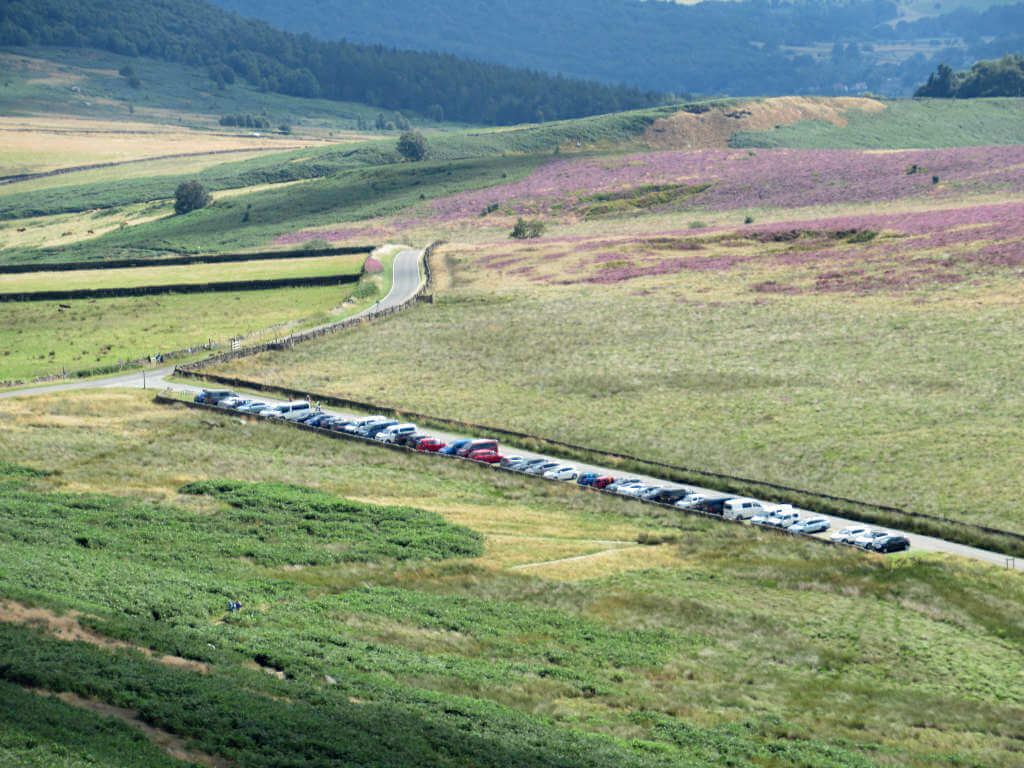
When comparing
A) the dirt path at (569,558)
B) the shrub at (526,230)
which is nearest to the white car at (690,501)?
the dirt path at (569,558)

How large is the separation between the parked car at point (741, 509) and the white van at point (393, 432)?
20564 mm

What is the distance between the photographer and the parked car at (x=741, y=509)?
49.0 meters

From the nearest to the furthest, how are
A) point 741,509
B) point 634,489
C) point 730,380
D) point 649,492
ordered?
point 741,509 → point 649,492 → point 634,489 → point 730,380

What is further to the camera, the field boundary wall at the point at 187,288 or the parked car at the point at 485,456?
the field boundary wall at the point at 187,288

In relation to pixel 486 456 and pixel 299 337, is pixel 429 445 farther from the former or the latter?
pixel 299 337

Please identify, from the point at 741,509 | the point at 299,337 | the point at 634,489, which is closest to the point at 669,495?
the point at 634,489

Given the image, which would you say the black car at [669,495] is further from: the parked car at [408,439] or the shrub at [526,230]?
the shrub at [526,230]

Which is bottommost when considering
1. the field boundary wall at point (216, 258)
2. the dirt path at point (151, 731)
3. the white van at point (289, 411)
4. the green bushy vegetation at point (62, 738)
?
the white van at point (289, 411)

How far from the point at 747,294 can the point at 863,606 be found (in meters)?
61.8

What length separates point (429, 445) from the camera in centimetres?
6097

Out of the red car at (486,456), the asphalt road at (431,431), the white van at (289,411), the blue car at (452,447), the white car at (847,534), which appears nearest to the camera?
the asphalt road at (431,431)

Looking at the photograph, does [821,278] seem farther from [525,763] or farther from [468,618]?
[525,763]

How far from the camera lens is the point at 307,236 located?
155250 mm

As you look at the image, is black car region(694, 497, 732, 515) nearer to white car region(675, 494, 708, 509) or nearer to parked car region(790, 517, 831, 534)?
white car region(675, 494, 708, 509)
